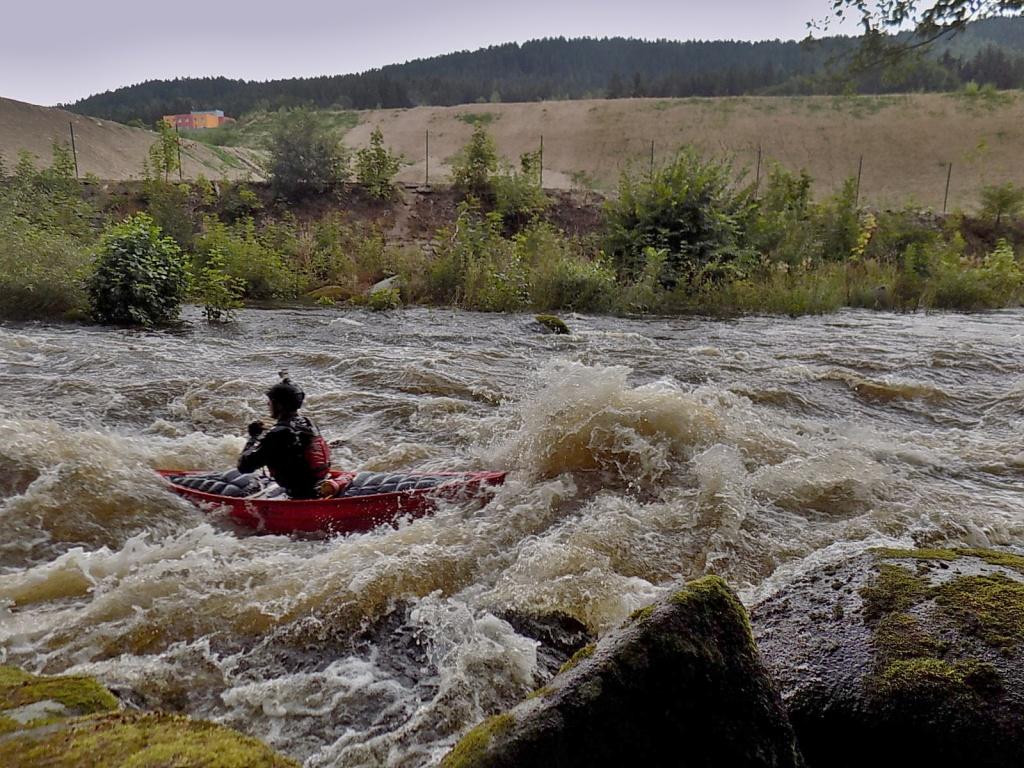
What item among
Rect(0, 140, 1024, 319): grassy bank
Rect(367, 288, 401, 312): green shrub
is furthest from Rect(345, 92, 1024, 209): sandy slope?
Rect(367, 288, 401, 312): green shrub

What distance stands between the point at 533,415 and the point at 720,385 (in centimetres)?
290

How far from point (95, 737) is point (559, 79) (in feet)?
400

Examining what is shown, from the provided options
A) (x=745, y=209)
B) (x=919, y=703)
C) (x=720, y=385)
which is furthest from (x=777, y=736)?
(x=745, y=209)

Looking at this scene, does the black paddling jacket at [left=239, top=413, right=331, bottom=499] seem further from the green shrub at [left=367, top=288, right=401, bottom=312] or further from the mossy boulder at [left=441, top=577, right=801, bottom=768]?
the green shrub at [left=367, top=288, right=401, bottom=312]

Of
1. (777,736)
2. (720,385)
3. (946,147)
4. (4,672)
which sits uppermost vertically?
(946,147)

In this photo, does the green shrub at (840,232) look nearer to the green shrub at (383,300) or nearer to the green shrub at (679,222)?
the green shrub at (679,222)

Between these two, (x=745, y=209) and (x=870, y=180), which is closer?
(x=745, y=209)

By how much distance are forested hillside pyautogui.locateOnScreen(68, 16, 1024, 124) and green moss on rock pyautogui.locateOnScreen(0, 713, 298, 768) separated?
44530mm

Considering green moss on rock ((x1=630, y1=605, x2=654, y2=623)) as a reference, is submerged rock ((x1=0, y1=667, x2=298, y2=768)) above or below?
below

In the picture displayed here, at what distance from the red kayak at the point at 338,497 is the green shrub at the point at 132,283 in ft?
24.4

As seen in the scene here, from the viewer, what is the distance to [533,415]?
582 centimetres

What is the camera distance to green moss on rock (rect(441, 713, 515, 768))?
57.0 inches

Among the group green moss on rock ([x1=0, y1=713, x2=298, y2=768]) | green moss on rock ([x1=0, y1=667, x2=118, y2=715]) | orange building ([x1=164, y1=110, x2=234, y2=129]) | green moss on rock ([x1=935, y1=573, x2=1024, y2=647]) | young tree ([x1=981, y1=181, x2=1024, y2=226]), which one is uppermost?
orange building ([x1=164, y1=110, x2=234, y2=129])

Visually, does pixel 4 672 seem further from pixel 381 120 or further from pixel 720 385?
pixel 381 120
